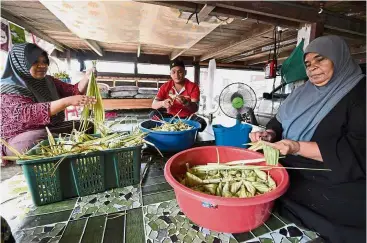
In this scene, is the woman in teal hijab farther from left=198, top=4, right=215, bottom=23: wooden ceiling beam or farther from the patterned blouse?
the patterned blouse

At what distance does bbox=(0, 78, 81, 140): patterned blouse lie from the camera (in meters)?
1.31

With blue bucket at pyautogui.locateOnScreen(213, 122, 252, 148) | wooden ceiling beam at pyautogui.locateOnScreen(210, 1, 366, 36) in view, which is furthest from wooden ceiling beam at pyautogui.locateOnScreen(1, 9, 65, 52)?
blue bucket at pyautogui.locateOnScreen(213, 122, 252, 148)

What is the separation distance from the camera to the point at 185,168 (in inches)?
40.0

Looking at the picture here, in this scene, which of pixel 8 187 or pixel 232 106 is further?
pixel 232 106

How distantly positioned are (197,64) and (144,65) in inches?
66.2

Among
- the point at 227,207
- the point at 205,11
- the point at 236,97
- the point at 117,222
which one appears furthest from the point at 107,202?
the point at 236,97

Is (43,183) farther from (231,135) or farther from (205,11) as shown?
(205,11)

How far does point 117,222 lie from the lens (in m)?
0.84

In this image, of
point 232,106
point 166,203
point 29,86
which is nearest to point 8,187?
point 29,86

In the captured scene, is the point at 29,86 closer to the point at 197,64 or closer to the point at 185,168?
the point at 185,168

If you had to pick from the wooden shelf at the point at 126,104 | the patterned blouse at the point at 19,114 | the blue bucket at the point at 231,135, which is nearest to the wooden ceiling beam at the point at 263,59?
the wooden shelf at the point at 126,104

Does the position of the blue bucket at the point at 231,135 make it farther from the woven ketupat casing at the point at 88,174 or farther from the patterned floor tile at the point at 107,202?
the woven ketupat casing at the point at 88,174

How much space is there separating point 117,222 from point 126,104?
432 cm

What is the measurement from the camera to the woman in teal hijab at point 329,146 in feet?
2.72
